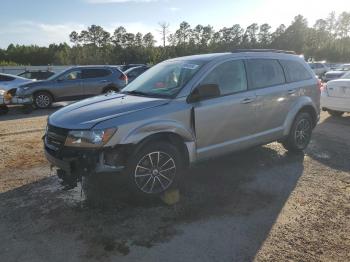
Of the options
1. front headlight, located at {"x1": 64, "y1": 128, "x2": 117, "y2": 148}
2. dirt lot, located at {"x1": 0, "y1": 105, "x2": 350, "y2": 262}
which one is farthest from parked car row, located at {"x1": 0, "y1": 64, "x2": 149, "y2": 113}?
front headlight, located at {"x1": 64, "y1": 128, "x2": 117, "y2": 148}

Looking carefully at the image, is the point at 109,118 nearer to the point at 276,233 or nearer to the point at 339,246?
the point at 276,233

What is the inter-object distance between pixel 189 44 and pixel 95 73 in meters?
61.8

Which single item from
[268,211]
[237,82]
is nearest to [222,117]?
[237,82]

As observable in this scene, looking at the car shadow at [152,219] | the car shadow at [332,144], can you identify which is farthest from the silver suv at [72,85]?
the car shadow at [152,219]

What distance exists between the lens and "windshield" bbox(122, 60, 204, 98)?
5.44m

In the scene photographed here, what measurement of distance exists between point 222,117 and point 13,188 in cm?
309

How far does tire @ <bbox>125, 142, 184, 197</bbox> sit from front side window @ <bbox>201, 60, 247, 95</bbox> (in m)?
1.15

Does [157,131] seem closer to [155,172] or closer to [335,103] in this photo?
[155,172]

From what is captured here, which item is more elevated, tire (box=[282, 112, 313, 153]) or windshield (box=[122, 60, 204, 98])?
windshield (box=[122, 60, 204, 98])

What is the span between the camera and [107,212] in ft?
15.2

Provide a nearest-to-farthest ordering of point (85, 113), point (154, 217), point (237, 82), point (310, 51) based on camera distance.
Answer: point (154, 217)
point (85, 113)
point (237, 82)
point (310, 51)

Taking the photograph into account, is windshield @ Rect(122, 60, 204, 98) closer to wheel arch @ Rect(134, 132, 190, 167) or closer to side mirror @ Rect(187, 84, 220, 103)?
side mirror @ Rect(187, 84, 220, 103)

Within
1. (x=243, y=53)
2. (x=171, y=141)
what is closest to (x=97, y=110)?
(x=171, y=141)

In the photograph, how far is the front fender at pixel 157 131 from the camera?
4.66 metres
